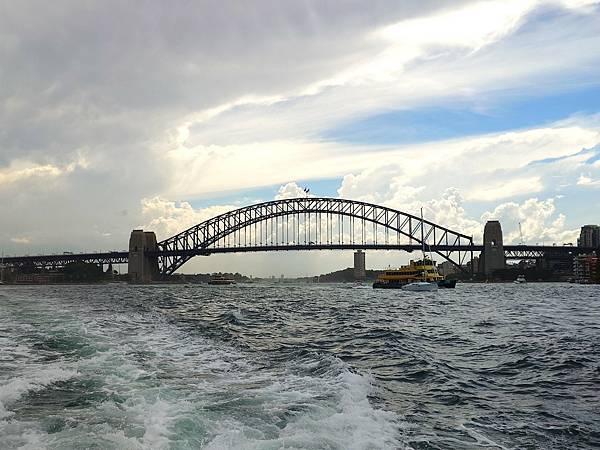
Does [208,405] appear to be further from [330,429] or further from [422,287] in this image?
[422,287]

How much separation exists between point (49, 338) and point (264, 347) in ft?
22.3

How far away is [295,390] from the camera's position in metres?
10.5

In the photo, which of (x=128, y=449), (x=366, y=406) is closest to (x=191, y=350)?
(x=366, y=406)

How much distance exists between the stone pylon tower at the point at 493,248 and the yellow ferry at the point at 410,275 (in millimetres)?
46386

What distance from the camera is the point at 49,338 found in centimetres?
1758

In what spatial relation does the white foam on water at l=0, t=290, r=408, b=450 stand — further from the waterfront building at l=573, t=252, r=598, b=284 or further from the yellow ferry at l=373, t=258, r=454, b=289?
the waterfront building at l=573, t=252, r=598, b=284

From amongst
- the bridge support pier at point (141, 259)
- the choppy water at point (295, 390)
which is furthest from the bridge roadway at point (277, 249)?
the choppy water at point (295, 390)

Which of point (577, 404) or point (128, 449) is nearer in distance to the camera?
point (128, 449)

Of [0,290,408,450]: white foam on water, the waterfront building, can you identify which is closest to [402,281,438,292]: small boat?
the waterfront building

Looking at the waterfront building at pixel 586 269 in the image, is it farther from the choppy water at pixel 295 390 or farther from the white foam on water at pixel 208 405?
the white foam on water at pixel 208 405

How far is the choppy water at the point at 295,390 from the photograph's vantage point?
7.79 meters

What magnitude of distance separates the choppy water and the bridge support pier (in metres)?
123

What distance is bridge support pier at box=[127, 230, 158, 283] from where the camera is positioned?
5481 inches

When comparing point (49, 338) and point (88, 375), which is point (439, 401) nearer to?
point (88, 375)
